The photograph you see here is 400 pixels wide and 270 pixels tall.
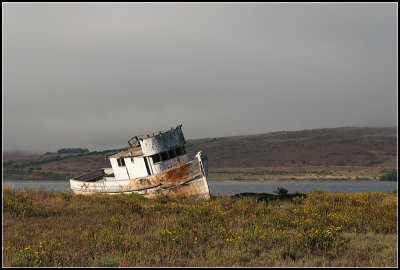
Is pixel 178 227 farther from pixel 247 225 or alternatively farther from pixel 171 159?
pixel 171 159

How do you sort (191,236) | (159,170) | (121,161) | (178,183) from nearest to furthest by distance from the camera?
(191,236) → (178,183) → (159,170) → (121,161)

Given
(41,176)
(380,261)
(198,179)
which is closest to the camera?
(380,261)

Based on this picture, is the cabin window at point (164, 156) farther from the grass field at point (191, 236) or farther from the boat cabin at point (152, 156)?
the grass field at point (191, 236)

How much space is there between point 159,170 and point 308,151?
141 metres

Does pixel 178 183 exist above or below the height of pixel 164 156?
below

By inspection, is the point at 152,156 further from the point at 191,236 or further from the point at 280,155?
the point at 280,155

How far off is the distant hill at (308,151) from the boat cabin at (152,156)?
117 metres

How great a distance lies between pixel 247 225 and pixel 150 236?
352 cm

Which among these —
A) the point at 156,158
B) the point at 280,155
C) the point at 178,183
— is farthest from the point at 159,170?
the point at 280,155

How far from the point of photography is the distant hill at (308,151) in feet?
483

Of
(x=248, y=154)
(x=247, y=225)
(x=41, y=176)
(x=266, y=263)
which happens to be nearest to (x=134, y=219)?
(x=247, y=225)

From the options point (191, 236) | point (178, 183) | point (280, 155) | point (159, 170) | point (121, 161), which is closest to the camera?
point (191, 236)

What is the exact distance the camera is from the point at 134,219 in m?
16.2

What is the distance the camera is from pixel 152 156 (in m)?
29.2
